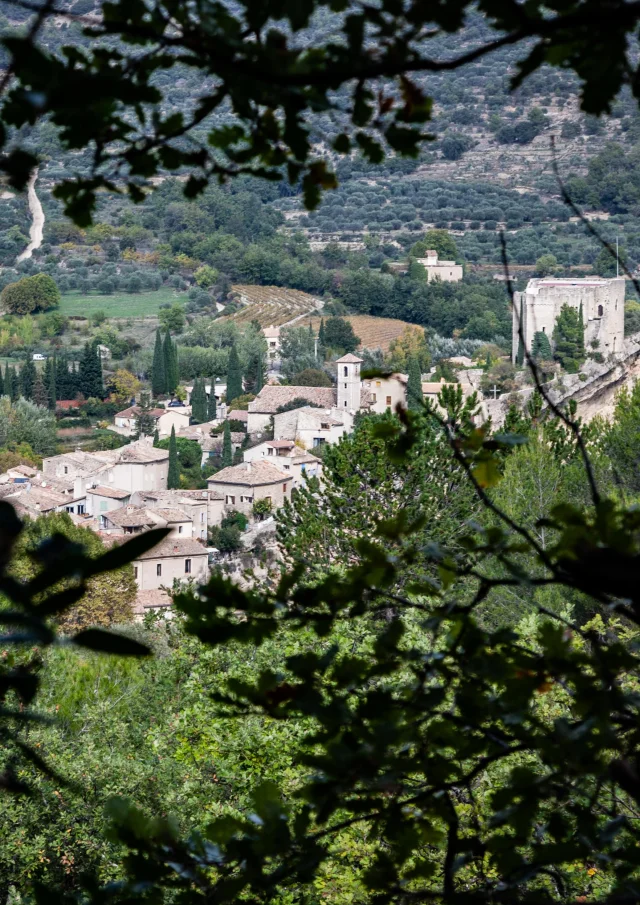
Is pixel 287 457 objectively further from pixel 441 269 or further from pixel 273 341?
pixel 441 269

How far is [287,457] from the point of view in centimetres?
3569

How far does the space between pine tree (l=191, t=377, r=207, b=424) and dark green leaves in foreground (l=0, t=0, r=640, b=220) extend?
43.6m

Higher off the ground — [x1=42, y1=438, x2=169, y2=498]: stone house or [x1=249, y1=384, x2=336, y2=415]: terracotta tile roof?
[x1=249, y1=384, x2=336, y2=415]: terracotta tile roof

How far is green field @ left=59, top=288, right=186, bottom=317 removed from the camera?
62.5 m

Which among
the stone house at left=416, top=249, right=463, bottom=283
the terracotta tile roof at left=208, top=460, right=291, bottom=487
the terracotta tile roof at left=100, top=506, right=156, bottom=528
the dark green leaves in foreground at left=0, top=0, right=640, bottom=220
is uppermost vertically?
the dark green leaves in foreground at left=0, top=0, right=640, bottom=220

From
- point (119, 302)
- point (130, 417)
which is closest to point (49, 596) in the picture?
point (130, 417)


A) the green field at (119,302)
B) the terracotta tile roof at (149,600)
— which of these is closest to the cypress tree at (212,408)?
the green field at (119,302)

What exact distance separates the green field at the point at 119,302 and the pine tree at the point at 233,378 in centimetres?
1551

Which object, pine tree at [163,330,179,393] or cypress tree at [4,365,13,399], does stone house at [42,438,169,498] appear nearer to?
cypress tree at [4,365,13,399]

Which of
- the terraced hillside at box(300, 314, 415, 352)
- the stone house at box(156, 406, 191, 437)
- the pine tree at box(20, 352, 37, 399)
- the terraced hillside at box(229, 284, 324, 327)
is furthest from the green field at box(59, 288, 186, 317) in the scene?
the stone house at box(156, 406, 191, 437)

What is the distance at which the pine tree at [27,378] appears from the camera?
156ft

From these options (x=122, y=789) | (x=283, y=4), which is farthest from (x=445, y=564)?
(x=122, y=789)

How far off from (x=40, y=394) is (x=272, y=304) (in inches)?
854

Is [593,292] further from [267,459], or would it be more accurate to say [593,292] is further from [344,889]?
[344,889]
